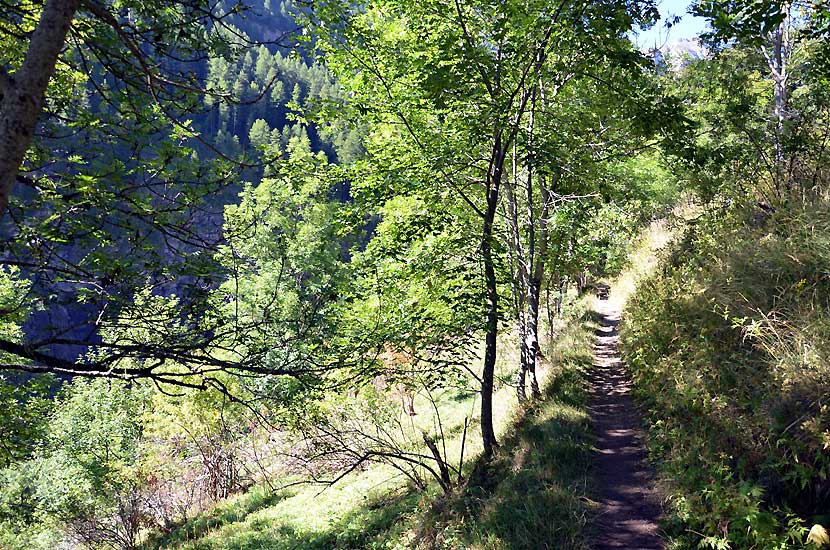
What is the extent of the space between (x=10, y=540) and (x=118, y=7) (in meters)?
21.5

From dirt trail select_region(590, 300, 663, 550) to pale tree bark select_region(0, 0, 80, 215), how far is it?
545cm

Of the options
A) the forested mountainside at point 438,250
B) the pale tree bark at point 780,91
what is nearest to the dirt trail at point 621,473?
the forested mountainside at point 438,250

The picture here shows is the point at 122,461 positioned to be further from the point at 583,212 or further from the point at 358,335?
the point at 583,212

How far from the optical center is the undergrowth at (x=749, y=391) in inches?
153

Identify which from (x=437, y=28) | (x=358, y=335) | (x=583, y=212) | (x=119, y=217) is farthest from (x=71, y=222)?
(x=583, y=212)

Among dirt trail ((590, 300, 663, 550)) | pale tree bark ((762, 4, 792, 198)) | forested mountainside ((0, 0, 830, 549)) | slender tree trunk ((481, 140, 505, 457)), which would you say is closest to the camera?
forested mountainside ((0, 0, 830, 549))

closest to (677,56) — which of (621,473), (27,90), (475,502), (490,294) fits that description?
(490,294)

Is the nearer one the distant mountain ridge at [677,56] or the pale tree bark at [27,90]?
the pale tree bark at [27,90]

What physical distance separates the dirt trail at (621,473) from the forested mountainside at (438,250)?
2.3 inches

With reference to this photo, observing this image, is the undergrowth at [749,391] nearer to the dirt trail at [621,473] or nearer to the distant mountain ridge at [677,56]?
the dirt trail at [621,473]

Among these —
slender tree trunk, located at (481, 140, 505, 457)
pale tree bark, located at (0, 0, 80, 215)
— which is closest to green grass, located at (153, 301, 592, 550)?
slender tree trunk, located at (481, 140, 505, 457)

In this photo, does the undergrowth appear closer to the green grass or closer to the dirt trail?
the dirt trail

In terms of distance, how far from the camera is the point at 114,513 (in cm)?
1530

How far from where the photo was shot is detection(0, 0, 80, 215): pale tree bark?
230 cm
